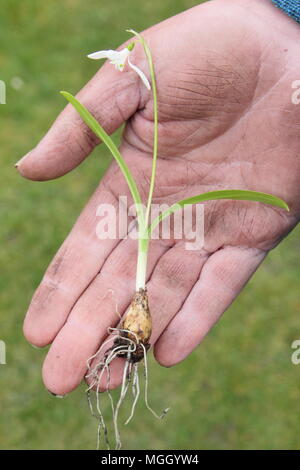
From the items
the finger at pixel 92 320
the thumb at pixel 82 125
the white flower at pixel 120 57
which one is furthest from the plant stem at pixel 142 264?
the white flower at pixel 120 57

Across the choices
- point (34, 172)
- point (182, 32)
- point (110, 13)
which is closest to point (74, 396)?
point (34, 172)

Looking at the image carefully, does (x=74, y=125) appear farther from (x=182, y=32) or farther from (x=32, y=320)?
(x=32, y=320)

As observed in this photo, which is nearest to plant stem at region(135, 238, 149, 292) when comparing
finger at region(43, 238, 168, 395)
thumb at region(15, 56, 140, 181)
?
finger at region(43, 238, 168, 395)

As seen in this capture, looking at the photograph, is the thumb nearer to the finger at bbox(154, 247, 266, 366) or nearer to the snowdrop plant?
the snowdrop plant

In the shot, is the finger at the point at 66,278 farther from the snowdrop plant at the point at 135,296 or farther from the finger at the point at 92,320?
the snowdrop plant at the point at 135,296

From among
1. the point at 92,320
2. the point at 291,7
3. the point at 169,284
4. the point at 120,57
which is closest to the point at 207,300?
the point at 169,284
